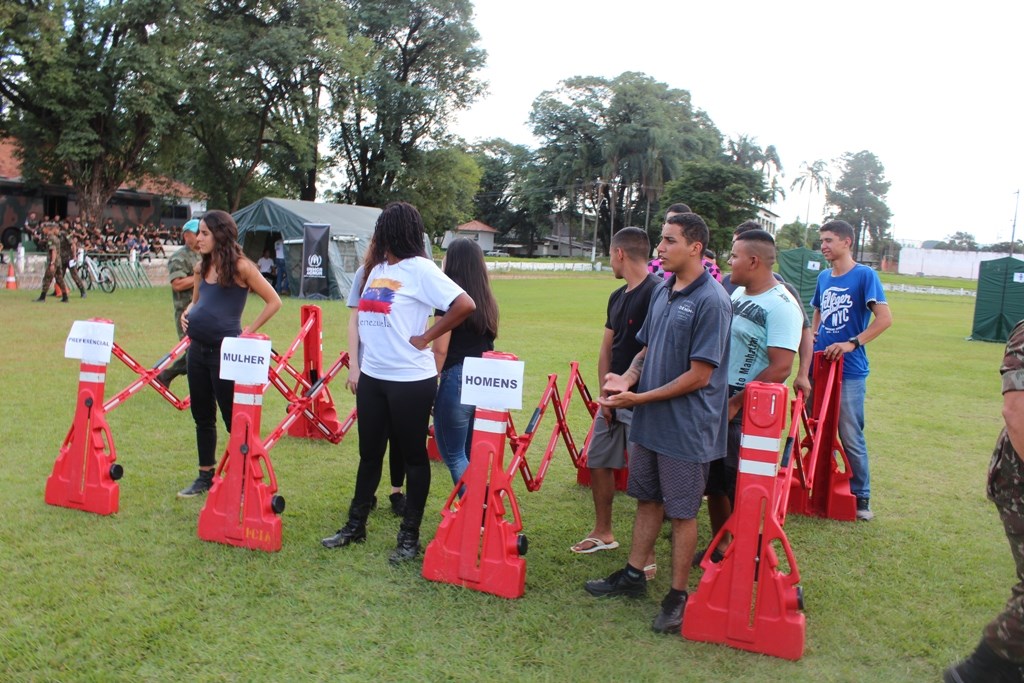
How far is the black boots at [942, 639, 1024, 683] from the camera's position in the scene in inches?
112

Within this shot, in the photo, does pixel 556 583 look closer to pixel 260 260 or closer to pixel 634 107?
pixel 260 260

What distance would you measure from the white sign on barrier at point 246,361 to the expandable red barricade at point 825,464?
3443mm

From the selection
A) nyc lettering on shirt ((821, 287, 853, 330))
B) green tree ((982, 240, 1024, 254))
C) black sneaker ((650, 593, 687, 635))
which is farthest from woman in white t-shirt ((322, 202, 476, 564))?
green tree ((982, 240, 1024, 254))

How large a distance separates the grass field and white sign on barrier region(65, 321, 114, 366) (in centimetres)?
98

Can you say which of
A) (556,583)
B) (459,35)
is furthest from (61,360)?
(459,35)

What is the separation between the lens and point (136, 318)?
1553 centimetres

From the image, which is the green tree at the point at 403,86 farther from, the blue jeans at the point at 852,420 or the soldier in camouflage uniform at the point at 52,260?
the blue jeans at the point at 852,420

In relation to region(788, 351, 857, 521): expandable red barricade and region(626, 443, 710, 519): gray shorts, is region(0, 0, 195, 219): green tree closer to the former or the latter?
region(788, 351, 857, 521): expandable red barricade

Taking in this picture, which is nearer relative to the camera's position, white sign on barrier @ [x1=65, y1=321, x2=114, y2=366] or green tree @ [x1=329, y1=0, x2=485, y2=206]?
white sign on barrier @ [x1=65, y1=321, x2=114, y2=366]

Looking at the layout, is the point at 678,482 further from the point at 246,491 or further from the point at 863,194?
the point at 863,194

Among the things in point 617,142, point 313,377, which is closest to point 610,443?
point 313,377

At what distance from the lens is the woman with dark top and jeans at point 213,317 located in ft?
16.4

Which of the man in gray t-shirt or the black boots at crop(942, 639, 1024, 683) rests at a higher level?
the man in gray t-shirt

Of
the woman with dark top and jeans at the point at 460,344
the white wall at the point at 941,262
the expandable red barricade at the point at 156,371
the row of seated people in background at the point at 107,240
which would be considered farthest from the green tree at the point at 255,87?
the white wall at the point at 941,262
